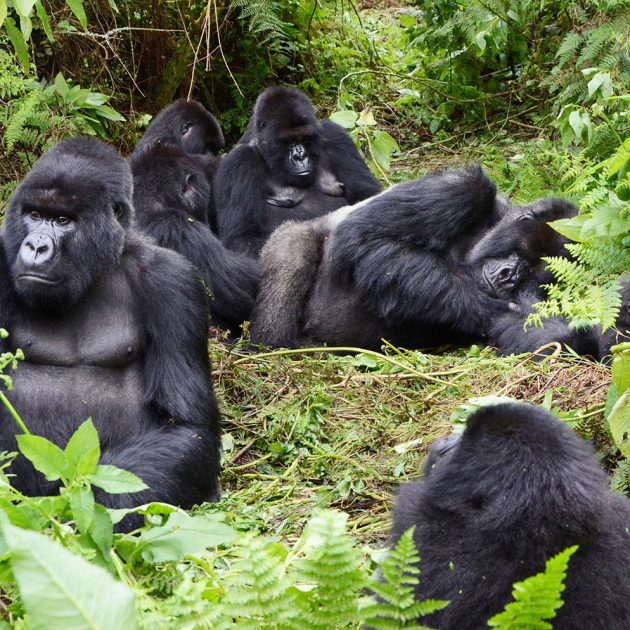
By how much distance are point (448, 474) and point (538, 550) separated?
290mm

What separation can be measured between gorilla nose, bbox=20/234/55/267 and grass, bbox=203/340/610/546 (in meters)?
1.01

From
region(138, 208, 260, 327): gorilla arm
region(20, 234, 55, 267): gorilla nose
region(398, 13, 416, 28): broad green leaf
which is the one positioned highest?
region(398, 13, 416, 28): broad green leaf

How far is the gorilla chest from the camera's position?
3582 millimetres

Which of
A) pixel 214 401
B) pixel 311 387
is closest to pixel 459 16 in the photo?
pixel 311 387

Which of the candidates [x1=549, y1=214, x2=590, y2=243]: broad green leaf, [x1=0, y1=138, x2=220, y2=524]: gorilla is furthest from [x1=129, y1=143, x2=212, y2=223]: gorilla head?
[x1=549, y1=214, x2=590, y2=243]: broad green leaf

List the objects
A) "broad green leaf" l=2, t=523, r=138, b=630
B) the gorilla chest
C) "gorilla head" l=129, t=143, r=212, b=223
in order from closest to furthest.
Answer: "broad green leaf" l=2, t=523, r=138, b=630 < the gorilla chest < "gorilla head" l=129, t=143, r=212, b=223

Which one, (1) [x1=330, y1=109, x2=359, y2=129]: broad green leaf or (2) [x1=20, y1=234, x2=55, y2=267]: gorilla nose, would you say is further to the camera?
(1) [x1=330, y1=109, x2=359, y2=129]: broad green leaf

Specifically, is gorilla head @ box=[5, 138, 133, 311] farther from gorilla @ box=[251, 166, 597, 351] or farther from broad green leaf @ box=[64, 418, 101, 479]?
gorilla @ box=[251, 166, 597, 351]

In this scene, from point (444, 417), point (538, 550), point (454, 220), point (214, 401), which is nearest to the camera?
point (538, 550)

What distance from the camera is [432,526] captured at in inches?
91.0

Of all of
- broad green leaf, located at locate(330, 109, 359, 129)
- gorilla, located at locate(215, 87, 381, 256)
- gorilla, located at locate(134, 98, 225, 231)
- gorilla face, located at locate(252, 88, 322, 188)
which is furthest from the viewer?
broad green leaf, located at locate(330, 109, 359, 129)

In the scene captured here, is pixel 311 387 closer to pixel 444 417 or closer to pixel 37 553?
pixel 444 417

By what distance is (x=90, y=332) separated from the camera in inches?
144

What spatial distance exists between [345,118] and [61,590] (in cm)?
592
